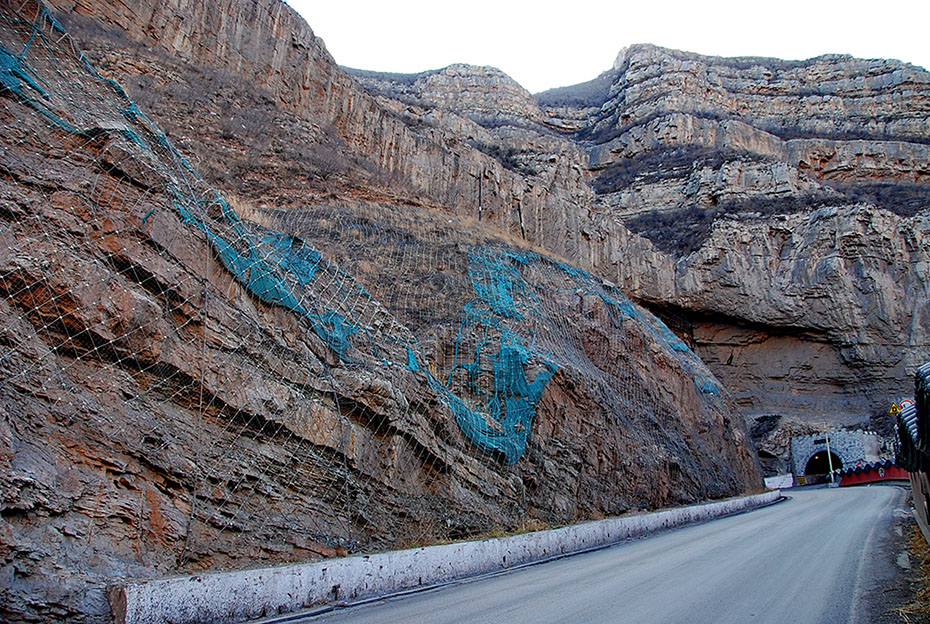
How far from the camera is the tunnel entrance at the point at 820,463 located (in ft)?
122

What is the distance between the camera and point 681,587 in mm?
7391

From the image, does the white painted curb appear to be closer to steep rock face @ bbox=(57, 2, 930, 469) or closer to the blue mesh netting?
the blue mesh netting

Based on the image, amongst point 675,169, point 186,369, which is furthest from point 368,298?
point 675,169

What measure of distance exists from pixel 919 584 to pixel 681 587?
7.95 ft

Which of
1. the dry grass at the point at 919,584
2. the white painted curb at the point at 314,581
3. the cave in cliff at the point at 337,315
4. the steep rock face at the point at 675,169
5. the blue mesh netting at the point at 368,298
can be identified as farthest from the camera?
the steep rock face at the point at 675,169

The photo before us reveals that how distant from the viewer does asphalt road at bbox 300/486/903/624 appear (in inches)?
238

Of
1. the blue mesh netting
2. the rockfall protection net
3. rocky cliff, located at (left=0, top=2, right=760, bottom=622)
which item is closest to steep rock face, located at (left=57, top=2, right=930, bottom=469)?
rocky cliff, located at (left=0, top=2, right=760, bottom=622)

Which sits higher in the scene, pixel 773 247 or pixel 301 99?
pixel 301 99

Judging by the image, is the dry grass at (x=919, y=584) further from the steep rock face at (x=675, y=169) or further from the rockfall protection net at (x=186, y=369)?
the steep rock face at (x=675, y=169)

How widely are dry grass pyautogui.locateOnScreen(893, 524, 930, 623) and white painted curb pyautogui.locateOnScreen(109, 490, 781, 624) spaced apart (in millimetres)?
5028

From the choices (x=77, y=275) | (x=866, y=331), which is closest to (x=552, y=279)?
(x=77, y=275)

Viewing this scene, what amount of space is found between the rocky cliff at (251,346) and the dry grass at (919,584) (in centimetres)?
607

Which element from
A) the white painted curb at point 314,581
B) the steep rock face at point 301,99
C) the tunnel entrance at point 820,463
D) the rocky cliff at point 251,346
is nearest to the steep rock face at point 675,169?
the steep rock face at point 301,99

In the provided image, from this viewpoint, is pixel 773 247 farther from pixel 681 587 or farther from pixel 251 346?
pixel 251 346
